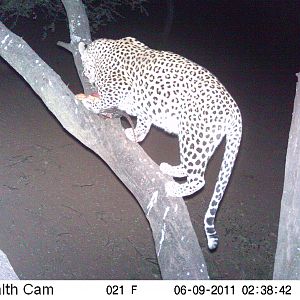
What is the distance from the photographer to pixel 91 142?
3932 millimetres

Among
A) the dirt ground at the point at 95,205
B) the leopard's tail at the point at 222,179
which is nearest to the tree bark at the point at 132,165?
the leopard's tail at the point at 222,179

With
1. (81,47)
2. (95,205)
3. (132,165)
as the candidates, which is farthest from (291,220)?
(95,205)

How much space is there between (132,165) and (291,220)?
1078 mm

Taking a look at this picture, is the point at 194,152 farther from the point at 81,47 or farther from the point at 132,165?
the point at 81,47

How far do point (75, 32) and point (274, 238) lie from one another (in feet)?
13.1

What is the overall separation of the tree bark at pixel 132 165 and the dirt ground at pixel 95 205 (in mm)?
2605

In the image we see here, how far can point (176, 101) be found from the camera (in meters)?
3.85

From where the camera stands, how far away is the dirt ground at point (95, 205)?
636cm

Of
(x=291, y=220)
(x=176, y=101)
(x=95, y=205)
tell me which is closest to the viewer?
(x=291, y=220)

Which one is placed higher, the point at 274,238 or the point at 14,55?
the point at 14,55

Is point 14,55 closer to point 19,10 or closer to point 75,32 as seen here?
point 75,32

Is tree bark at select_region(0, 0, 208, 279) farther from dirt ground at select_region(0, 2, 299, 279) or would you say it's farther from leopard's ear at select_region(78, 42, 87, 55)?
dirt ground at select_region(0, 2, 299, 279)

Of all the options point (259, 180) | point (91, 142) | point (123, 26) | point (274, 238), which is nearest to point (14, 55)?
point (91, 142)

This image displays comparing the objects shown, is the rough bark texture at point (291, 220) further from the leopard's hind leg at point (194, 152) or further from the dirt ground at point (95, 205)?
the dirt ground at point (95, 205)
